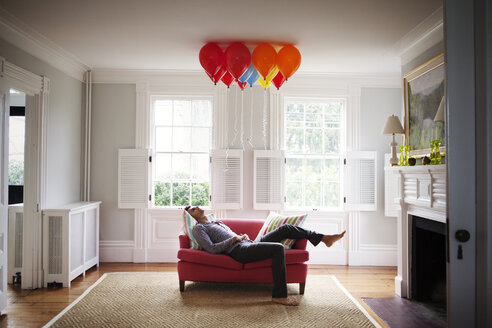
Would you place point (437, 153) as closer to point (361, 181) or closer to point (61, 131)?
point (361, 181)

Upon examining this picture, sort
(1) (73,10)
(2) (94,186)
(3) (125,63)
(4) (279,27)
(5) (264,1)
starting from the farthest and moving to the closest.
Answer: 1. (2) (94,186)
2. (3) (125,63)
3. (4) (279,27)
4. (1) (73,10)
5. (5) (264,1)

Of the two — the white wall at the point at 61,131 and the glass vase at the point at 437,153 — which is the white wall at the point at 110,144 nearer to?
the white wall at the point at 61,131

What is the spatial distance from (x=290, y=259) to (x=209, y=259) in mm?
819

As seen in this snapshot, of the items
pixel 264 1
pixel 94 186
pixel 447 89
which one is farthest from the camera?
pixel 94 186

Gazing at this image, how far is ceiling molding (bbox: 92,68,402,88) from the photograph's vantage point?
5.25 m

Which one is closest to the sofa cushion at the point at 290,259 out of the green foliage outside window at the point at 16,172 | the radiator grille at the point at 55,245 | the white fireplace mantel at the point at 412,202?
the white fireplace mantel at the point at 412,202

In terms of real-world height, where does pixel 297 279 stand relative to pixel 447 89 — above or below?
below

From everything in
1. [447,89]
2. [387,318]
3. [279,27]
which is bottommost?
[387,318]

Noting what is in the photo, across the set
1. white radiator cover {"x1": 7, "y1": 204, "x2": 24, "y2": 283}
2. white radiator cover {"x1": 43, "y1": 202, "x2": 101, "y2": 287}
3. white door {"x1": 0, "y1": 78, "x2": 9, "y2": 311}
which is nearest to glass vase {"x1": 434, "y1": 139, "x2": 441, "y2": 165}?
white radiator cover {"x1": 43, "y1": 202, "x2": 101, "y2": 287}

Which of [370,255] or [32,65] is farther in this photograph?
[370,255]

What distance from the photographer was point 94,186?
5258 mm

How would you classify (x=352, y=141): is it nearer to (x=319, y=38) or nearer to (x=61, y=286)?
(x=319, y=38)

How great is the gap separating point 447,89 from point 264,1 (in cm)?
187

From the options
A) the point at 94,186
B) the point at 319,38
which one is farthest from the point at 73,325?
the point at 319,38
